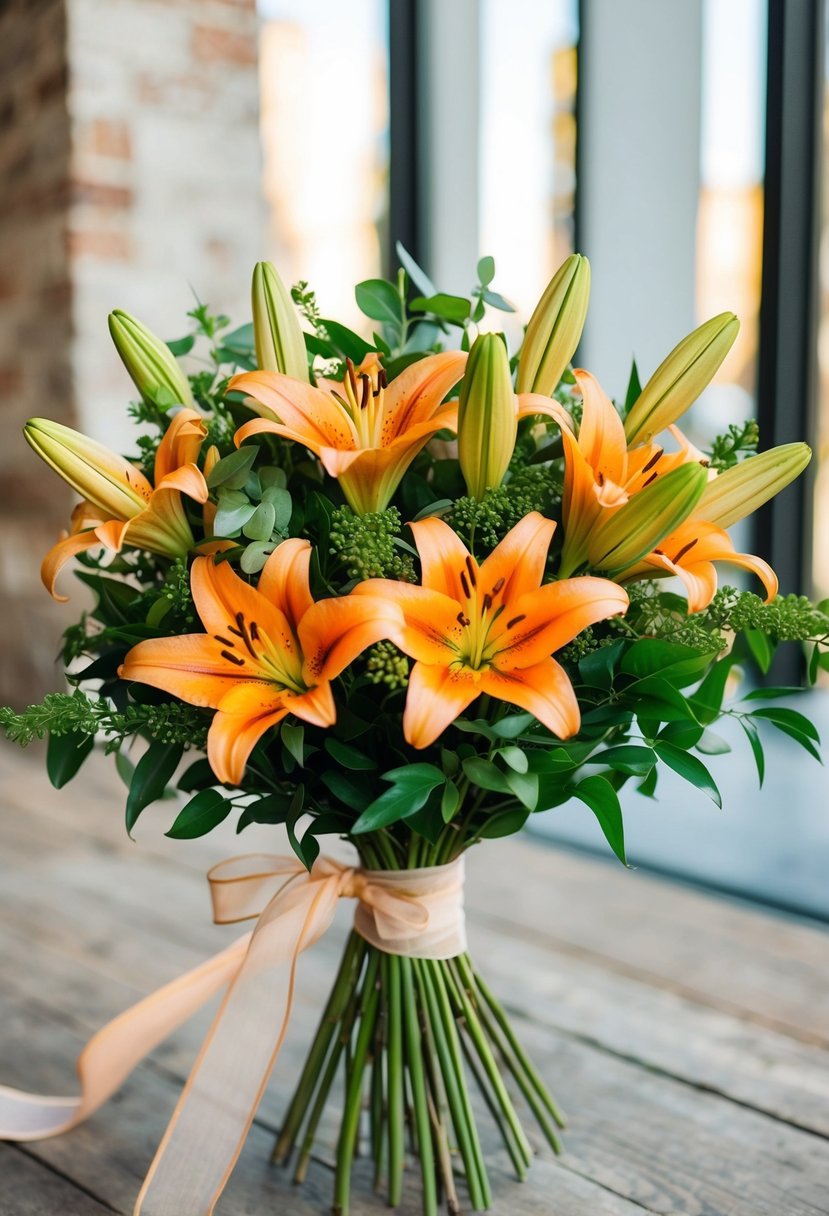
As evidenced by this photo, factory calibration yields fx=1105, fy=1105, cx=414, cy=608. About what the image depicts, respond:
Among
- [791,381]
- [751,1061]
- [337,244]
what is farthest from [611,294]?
[751,1061]

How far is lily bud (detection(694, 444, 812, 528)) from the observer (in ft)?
1.90

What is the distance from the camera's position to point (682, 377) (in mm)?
593

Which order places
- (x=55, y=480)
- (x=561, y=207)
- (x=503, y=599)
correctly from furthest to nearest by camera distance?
1. (x=55, y=480)
2. (x=561, y=207)
3. (x=503, y=599)

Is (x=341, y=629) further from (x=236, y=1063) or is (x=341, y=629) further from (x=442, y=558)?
(x=236, y=1063)

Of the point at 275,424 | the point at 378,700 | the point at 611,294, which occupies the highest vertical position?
the point at 611,294

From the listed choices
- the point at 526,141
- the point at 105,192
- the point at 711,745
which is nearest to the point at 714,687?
the point at 711,745

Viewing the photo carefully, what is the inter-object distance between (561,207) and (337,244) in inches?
21.2

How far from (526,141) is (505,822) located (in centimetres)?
165

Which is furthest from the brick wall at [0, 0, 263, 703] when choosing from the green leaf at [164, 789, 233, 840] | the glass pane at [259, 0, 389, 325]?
the green leaf at [164, 789, 233, 840]

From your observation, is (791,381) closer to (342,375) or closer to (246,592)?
(342,375)

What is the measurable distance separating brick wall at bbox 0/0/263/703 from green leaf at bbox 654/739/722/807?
1636 millimetres

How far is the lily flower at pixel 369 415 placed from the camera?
0.57 m

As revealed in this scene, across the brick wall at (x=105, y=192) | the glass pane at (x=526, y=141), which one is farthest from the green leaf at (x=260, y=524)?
the brick wall at (x=105, y=192)

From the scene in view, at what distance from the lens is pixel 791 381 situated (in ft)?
5.05
